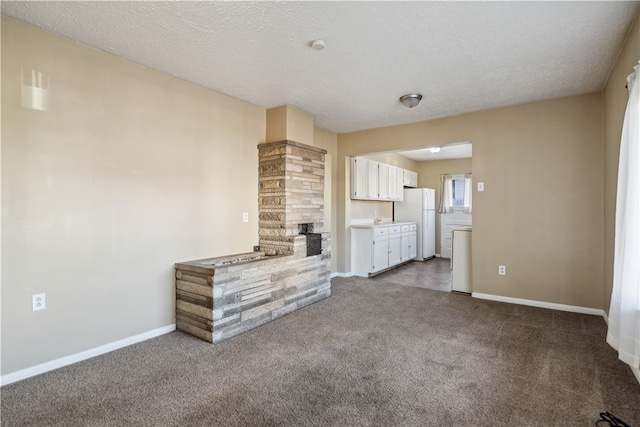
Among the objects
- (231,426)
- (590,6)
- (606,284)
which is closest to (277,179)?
(231,426)

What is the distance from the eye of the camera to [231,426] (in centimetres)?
168

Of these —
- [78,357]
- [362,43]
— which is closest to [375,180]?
[362,43]

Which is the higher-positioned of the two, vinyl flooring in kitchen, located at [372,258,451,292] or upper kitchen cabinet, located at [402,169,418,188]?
upper kitchen cabinet, located at [402,169,418,188]

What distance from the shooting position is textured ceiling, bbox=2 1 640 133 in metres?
2.02

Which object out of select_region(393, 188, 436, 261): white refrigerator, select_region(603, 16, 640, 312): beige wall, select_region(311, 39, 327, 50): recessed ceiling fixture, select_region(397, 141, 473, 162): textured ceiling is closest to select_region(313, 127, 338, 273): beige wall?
select_region(397, 141, 473, 162): textured ceiling

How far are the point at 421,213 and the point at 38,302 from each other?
6.63m

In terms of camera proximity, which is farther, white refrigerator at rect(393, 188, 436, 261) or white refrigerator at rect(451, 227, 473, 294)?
white refrigerator at rect(393, 188, 436, 261)

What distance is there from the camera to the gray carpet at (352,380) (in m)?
1.77

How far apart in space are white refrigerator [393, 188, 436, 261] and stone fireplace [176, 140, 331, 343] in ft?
12.1

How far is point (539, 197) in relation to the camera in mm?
3734

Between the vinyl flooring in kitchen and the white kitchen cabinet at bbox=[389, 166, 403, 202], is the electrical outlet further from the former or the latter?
the white kitchen cabinet at bbox=[389, 166, 403, 202]

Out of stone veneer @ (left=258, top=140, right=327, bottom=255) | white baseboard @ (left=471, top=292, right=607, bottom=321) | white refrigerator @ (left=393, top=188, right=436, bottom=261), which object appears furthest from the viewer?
white refrigerator @ (left=393, top=188, right=436, bottom=261)

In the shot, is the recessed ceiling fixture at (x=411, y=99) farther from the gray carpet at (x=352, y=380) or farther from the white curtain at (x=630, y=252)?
the gray carpet at (x=352, y=380)

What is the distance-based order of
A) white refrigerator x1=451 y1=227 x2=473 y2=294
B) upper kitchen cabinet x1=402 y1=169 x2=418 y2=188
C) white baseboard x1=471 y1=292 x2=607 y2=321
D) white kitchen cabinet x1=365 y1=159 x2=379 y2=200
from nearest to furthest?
1. white baseboard x1=471 y1=292 x2=607 y2=321
2. white refrigerator x1=451 y1=227 x2=473 y2=294
3. white kitchen cabinet x1=365 y1=159 x2=379 y2=200
4. upper kitchen cabinet x1=402 y1=169 x2=418 y2=188
